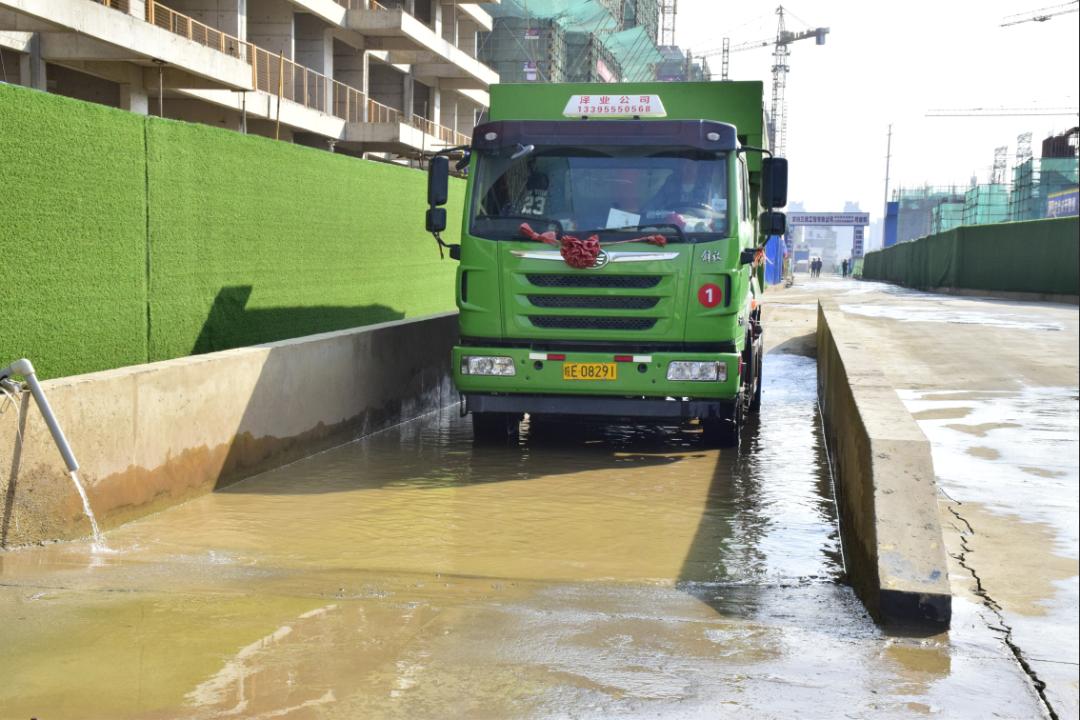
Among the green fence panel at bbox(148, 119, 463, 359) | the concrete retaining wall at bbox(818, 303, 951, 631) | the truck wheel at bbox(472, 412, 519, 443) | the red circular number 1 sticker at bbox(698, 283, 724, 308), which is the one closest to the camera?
the concrete retaining wall at bbox(818, 303, 951, 631)

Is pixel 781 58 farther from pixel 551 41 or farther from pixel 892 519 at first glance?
pixel 892 519

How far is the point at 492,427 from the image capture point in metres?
12.0

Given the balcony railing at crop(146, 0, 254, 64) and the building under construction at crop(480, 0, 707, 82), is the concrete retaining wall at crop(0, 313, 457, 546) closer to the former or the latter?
the balcony railing at crop(146, 0, 254, 64)

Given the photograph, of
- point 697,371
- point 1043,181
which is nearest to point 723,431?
point 697,371

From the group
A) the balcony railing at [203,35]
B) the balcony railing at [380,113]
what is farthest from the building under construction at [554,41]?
the balcony railing at [203,35]

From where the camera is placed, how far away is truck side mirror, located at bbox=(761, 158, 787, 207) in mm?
11555

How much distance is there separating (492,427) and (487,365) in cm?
113

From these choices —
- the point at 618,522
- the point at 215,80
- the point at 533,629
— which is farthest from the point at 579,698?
the point at 215,80

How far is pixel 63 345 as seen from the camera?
8.90 m

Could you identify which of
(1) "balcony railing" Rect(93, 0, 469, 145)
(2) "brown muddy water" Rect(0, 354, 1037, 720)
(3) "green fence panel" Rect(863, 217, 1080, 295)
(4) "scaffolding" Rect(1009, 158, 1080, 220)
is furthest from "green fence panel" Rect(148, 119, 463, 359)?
(4) "scaffolding" Rect(1009, 158, 1080, 220)

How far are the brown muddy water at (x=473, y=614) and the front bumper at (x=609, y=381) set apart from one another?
102cm

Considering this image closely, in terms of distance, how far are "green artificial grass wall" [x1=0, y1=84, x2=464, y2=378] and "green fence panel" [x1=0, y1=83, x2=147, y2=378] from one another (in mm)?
12

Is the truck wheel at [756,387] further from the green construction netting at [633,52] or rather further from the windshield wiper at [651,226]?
the green construction netting at [633,52]

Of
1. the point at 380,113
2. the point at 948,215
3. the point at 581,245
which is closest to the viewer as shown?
the point at 581,245
